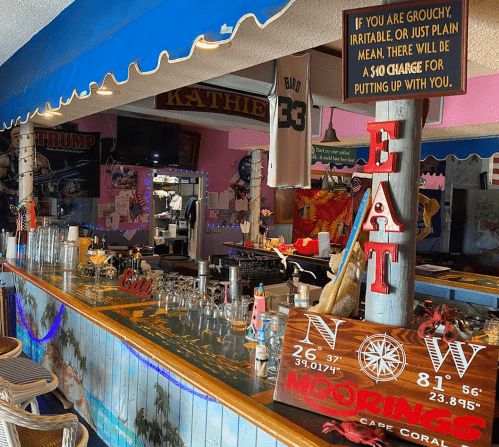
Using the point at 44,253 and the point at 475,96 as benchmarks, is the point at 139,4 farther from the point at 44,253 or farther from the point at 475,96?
the point at 475,96

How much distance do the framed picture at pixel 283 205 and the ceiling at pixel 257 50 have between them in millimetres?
5459

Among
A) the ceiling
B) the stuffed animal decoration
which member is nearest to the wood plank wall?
the stuffed animal decoration

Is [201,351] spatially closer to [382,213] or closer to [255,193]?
[382,213]

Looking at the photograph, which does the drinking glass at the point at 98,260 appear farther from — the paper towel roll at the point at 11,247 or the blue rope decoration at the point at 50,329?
the paper towel roll at the point at 11,247

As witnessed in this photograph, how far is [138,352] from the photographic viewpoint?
2.87 metres

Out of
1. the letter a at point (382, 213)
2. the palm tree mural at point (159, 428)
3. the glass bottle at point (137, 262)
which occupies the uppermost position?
the letter a at point (382, 213)

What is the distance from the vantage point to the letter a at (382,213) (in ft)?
5.85

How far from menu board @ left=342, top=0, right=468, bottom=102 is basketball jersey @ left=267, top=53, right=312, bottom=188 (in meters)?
2.17

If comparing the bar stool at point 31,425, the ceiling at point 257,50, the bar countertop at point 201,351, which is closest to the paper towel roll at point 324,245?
the ceiling at point 257,50

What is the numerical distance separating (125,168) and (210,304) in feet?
19.8

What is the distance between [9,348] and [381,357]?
278cm

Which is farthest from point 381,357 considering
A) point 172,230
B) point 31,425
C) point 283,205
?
point 283,205

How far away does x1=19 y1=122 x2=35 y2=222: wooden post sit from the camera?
18.8 feet

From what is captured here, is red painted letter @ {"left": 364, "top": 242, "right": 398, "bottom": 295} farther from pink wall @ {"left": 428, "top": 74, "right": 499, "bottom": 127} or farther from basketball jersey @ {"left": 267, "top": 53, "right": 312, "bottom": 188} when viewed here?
pink wall @ {"left": 428, "top": 74, "right": 499, "bottom": 127}
